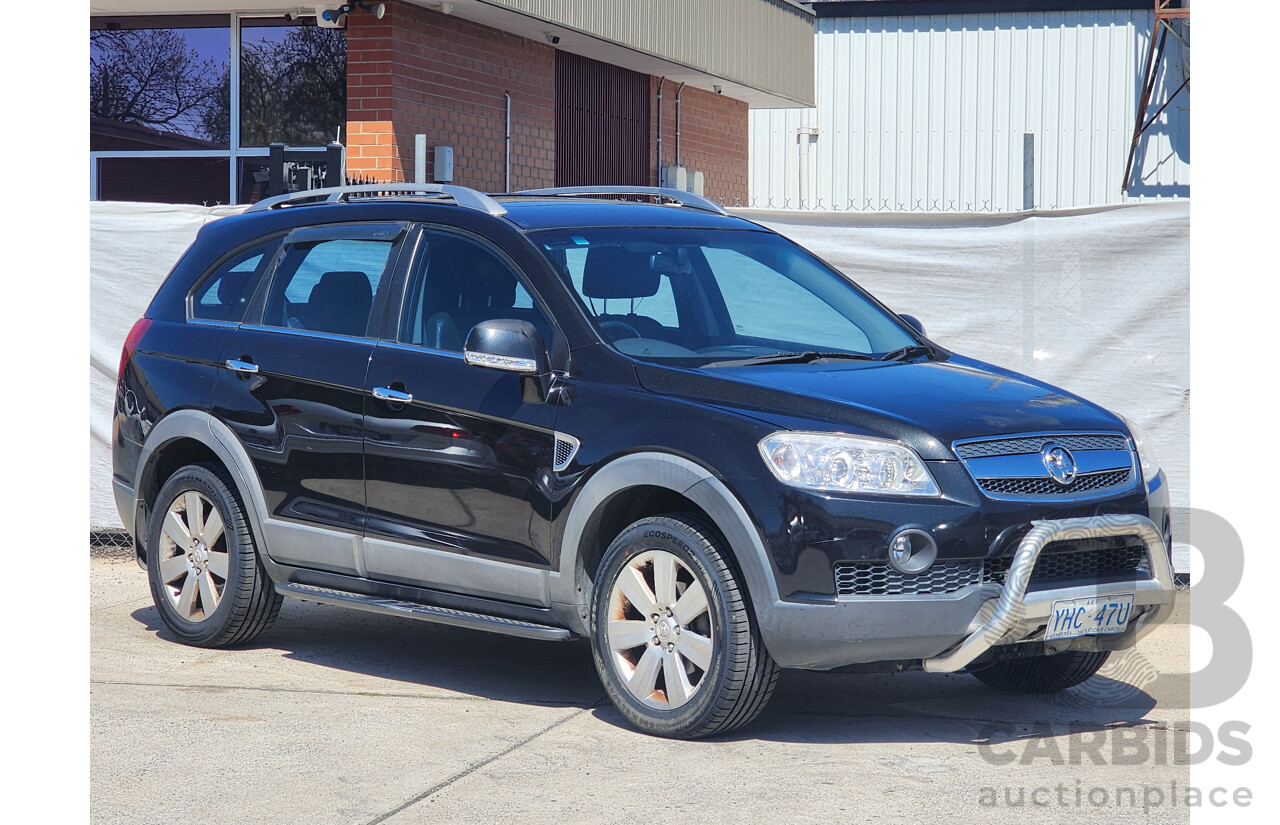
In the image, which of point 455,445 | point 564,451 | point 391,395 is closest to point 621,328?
point 564,451

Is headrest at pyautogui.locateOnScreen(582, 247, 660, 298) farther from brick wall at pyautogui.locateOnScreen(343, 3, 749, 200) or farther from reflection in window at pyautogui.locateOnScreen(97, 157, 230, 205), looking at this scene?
reflection in window at pyautogui.locateOnScreen(97, 157, 230, 205)

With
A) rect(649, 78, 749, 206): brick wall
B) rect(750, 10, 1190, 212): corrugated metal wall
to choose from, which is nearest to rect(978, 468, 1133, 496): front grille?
rect(649, 78, 749, 206): brick wall

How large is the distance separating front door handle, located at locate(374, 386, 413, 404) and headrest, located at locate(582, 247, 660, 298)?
0.84 metres

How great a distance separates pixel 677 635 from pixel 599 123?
1322cm

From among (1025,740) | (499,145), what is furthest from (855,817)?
(499,145)

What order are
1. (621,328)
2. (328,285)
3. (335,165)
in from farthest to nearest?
(335,165), (328,285), (621,328)

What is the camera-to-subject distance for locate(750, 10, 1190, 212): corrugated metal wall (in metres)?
25.6

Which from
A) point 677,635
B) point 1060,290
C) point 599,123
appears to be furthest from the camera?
point 599,123

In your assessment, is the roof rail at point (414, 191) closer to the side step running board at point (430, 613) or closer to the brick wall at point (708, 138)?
the side step running board at point (430, 613)

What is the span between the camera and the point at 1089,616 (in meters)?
5.51

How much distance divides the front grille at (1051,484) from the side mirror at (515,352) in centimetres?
169

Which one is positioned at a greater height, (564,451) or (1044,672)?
(564,451)

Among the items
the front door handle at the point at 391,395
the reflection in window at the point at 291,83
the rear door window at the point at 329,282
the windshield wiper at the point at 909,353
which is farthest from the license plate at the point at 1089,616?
the reflection in window at the point at 291,83

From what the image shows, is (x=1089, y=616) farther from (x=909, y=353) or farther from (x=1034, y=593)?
(x=909, y=353)
